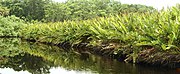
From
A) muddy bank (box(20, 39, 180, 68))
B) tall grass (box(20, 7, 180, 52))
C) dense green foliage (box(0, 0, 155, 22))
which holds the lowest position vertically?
muddy bank (box(20, 39, 180, 68))

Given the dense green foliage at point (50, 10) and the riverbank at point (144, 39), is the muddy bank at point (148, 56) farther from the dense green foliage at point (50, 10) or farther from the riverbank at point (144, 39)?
the dense green foliage at point (50, 10)

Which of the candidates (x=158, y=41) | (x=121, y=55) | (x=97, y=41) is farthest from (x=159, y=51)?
(x=97, y=41)

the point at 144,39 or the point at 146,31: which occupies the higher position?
the point at 146,31

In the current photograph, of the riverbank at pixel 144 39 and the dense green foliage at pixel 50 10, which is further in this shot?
the dense green foliage at pixel 50 10

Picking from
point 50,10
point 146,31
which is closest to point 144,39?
point 146,31

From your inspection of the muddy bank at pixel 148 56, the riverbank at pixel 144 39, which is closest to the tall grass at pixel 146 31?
the riverbank at pixel 144 39

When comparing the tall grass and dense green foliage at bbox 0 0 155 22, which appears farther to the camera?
dense green foliage at bbox 0 0 155 22

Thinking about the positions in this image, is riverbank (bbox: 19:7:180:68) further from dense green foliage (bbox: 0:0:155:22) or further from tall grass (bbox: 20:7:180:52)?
dense green foliage (bbox: 0:0:155:22)

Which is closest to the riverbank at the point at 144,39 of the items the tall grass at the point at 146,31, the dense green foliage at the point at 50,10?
the tall grass at the point at 146,31

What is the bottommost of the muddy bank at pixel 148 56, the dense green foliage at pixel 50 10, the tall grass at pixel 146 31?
the muddy bank at pixel 148 56

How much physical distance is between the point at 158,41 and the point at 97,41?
3.74m

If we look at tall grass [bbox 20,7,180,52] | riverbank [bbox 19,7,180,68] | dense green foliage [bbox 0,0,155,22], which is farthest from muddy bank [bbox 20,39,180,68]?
dense green foliage [bbox 0,0,155,22]

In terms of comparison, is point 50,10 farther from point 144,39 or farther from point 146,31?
point 144,39

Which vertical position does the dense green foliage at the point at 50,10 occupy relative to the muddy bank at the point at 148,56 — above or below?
above
